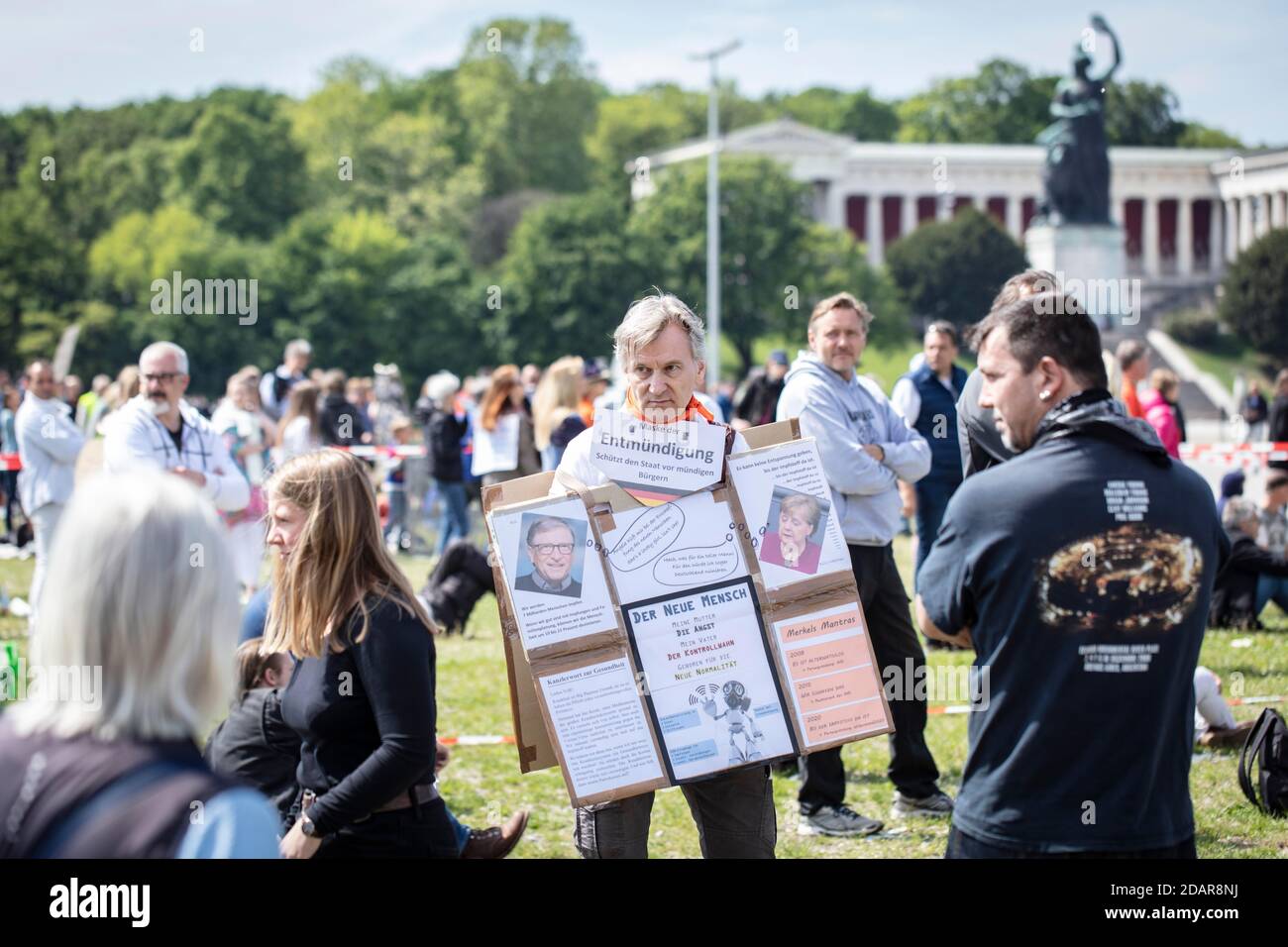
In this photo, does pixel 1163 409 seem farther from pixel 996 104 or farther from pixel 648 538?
pixel 996 104

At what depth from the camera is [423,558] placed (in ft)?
55.8

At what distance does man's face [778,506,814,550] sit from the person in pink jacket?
6.35 m

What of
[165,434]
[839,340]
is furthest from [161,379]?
[839,340]

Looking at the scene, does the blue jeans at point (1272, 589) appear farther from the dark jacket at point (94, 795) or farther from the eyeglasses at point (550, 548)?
the dark jacket at point (94, 795)

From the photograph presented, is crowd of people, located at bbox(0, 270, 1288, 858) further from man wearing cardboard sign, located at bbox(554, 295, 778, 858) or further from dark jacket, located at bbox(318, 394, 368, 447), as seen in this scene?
dark jacket, located at bbox(318, 394, 368, 447)

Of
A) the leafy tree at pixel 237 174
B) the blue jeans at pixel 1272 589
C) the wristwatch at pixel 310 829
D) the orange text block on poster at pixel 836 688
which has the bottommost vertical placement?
the blue jeans at pixel 1272 589

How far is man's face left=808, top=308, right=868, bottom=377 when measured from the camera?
242 inches

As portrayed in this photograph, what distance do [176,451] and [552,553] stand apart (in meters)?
4.61

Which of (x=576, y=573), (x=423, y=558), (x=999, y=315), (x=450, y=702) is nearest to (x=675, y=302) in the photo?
(x=576, y=573)

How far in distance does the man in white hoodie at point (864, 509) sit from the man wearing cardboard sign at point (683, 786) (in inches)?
77.5

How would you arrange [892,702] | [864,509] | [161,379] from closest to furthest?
1. [864,509]
2. [892,702]
3. [161,379]

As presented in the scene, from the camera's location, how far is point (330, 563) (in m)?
3.74

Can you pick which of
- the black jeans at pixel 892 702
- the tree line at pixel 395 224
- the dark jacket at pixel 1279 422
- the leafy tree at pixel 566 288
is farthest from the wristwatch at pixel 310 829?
the leafy tree at pixel 566 288

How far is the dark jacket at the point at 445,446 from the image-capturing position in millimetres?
13852
